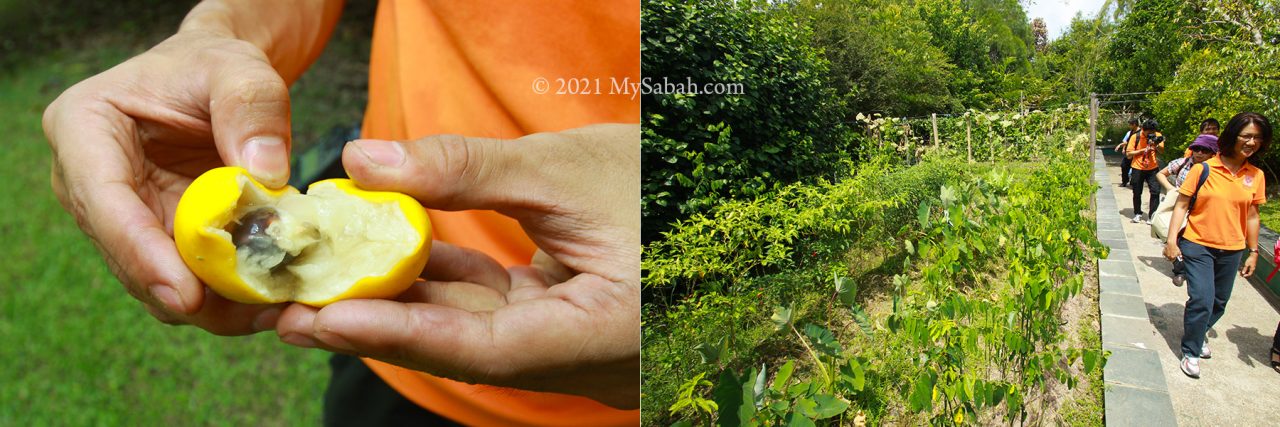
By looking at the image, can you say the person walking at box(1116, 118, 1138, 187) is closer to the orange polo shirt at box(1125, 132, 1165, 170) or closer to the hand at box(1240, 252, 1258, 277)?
the orange polo shirt at box(1125, 132, 1165, 170)

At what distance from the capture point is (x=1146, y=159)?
76 centimetres

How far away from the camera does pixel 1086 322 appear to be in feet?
3.07

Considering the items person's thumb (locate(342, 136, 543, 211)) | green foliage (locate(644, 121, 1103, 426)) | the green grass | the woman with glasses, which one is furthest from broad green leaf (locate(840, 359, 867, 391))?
the green grass

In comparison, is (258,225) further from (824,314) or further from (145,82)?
(824,314)

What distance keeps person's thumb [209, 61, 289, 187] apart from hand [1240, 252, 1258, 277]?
3.51 ft

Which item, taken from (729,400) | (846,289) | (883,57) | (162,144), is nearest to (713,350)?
(729,400)

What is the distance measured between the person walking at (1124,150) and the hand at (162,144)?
94cm

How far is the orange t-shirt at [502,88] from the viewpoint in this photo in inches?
33.1

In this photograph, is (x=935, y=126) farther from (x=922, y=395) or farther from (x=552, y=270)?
(x=552, y=270)

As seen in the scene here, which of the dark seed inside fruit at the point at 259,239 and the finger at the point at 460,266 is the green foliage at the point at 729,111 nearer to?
the finger at the point at 460,266

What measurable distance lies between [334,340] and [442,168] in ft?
0.64

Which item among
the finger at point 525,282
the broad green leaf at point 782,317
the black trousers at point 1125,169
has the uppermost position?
the black trousers at point 1125,169

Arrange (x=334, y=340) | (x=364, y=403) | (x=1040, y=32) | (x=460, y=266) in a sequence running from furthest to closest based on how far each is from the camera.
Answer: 1. (x=364, y=403)
2. (x=460, y=266)
3. (x=1040, y=32)
4. (x=334, y=340)

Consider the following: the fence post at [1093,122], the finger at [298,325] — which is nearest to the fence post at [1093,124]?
the fence post at [1093,122]
